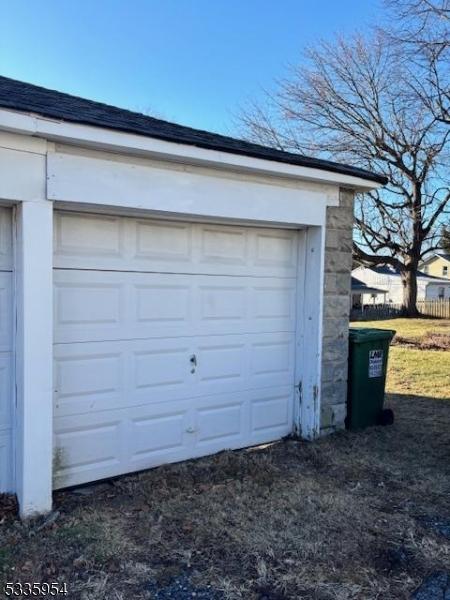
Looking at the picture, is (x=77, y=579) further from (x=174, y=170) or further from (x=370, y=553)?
(x=174, y=170)

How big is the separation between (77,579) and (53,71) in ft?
45.7

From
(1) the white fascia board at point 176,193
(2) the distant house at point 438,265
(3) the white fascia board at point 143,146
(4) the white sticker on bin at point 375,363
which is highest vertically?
(2) the distant house at point 438,265

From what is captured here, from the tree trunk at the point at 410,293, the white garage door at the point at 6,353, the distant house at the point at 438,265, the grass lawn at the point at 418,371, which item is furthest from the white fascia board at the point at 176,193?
the distant house at the point at 438,265

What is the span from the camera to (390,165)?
2428 cm

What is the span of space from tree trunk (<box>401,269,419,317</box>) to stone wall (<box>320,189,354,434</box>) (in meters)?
24.2

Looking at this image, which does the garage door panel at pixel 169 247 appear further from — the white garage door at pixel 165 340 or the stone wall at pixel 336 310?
the stone wall at pixel 336 310

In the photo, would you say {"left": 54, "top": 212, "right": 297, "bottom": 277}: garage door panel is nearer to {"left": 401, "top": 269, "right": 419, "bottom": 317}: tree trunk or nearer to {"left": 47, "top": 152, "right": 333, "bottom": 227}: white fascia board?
{"left": 47, "top": 152, "right": 333, "bottom": 227}: white fascia board

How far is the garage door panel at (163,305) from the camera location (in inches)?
166

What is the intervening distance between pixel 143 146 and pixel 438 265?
63.4 m

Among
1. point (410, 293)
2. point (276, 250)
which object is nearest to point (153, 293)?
point (276, 250)

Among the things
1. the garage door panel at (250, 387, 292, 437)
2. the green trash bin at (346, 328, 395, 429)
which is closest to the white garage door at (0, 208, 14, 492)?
the garage door panel at (250, 387, 292, 437)

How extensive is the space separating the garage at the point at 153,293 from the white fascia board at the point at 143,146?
0.01 m

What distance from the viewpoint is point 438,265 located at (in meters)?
61.2

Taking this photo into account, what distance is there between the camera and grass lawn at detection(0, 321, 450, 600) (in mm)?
2949
